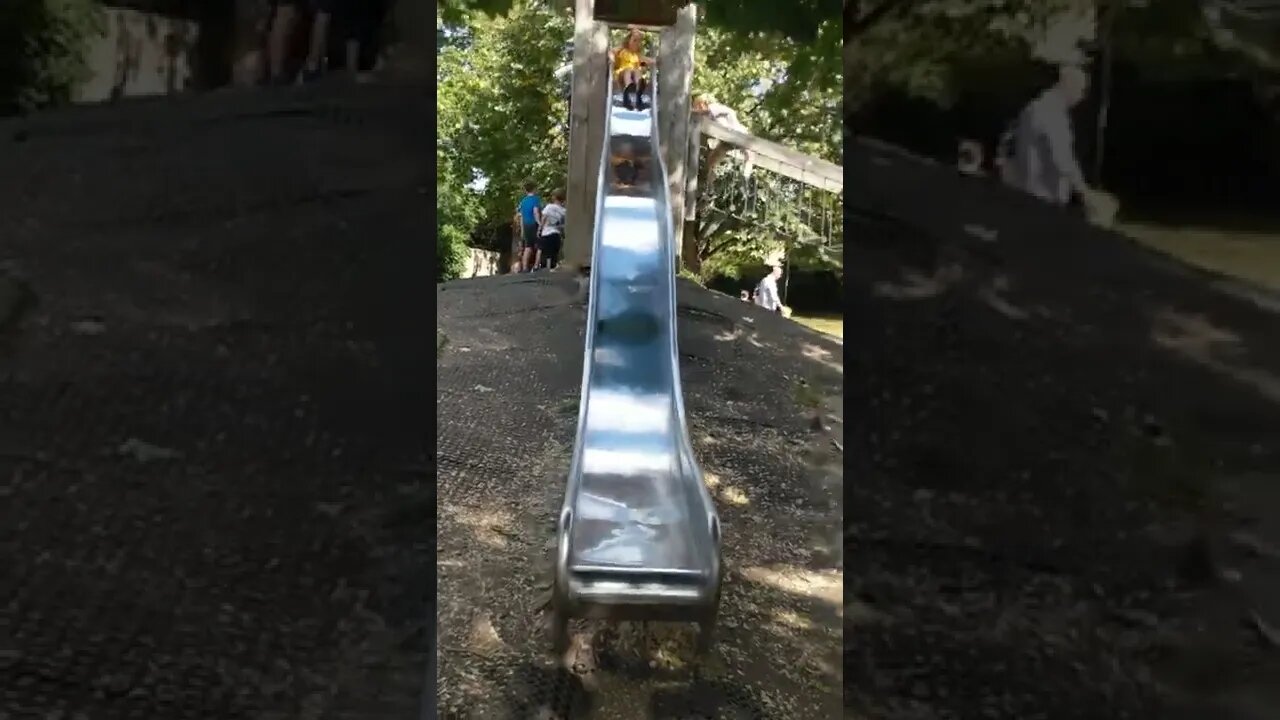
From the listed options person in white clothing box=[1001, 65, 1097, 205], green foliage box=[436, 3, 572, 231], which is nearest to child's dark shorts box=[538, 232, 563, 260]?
green foliage box=[436, 3, 572, 231]

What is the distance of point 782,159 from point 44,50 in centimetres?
744

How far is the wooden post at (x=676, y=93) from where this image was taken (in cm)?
793

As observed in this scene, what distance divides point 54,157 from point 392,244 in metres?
0.50

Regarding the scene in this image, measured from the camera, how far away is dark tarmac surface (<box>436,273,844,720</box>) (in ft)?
11.2

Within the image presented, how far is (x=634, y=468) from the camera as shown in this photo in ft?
13.3

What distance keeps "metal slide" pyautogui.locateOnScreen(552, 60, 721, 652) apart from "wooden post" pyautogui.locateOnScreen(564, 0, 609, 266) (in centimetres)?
181

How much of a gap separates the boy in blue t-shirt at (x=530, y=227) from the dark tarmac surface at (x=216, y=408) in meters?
8.23

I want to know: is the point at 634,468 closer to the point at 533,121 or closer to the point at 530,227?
the point at 530,227

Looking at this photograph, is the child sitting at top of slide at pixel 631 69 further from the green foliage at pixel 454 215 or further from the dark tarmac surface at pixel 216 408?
the dark tarmac surface at pixel 216 408

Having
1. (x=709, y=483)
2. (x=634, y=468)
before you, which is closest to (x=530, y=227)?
(x=709, y=483)

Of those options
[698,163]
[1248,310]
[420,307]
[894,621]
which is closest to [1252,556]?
[1248,310]

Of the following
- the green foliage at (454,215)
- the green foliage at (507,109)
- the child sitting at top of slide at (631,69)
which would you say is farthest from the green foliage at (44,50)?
the green foliage at (507,109)

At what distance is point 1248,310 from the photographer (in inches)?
64.8

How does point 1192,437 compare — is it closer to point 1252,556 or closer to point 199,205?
point 1252,556
